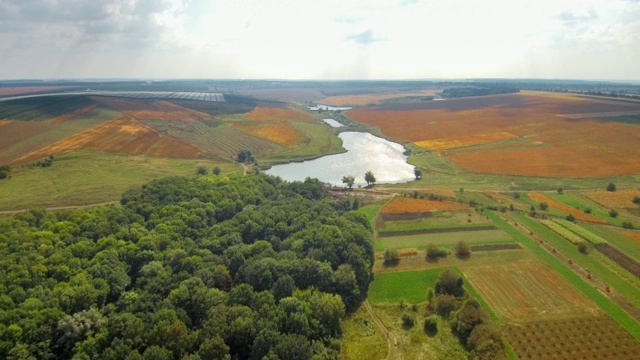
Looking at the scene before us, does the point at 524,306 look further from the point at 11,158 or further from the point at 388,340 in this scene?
the point at 11,158

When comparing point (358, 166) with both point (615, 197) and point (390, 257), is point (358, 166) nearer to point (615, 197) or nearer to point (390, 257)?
point (390, 257)

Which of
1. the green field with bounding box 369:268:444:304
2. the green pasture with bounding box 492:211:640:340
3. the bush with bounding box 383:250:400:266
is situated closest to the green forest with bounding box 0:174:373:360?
the green field with bounding box 369:268:444:304

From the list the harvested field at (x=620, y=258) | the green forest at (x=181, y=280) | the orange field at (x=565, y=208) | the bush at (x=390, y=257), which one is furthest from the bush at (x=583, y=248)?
the green forest at (x=181, y=280)

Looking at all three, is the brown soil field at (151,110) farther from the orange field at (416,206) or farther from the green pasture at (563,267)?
the green pasture at (563,267)

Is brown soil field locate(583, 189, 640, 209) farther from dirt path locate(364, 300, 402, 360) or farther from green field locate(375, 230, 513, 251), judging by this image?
dirt path locate(364, 300, 402, 360)

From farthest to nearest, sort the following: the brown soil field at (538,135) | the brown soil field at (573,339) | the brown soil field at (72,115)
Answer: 1. the brown soil field at (72,115)
2. the brown soil field at (538,135)
3. the brown soil field at (573,339)

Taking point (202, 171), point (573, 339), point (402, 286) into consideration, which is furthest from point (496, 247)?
point (202, 171)

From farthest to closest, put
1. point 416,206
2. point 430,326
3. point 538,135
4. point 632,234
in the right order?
point 538,135
point 416,206
point 632,234
point 430,326
